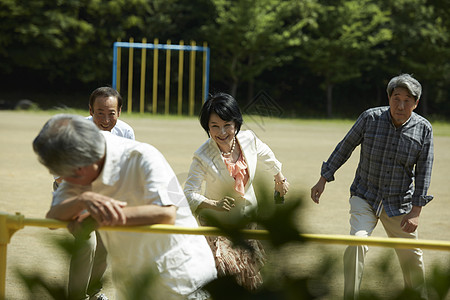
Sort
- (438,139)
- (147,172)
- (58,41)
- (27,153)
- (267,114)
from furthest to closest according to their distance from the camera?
(58,41)
(438,139)
(27,153)
(267,114)
(147,172)

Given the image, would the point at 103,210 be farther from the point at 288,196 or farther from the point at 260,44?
the point at 260,44

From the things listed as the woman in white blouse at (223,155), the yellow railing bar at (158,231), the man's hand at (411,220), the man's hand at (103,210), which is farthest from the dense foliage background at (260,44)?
the man's hand at (103,210)

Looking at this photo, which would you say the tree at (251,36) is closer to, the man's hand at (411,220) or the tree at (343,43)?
the tree at (343,43)

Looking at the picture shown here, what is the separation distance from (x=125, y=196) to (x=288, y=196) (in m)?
1.11

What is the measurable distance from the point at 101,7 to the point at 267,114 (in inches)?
1318

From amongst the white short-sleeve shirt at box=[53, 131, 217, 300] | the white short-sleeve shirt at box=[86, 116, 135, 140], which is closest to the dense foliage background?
the white short-sleeve shirt at box=[86, 116, 135, 140]

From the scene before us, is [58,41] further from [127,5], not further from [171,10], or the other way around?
[171,10]

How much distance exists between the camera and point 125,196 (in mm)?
2234

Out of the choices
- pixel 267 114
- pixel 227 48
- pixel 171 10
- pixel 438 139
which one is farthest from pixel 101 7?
pixel 267 114

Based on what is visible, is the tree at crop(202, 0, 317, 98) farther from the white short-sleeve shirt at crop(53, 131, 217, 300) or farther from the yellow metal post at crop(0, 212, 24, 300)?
the yellow metal post at crop(0, 212, 24, 300)

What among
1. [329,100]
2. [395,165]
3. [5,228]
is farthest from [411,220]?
[329,100]

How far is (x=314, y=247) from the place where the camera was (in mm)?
1377

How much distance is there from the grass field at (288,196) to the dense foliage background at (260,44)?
44.7ft

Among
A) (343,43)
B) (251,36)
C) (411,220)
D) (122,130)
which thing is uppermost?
(251,36)
